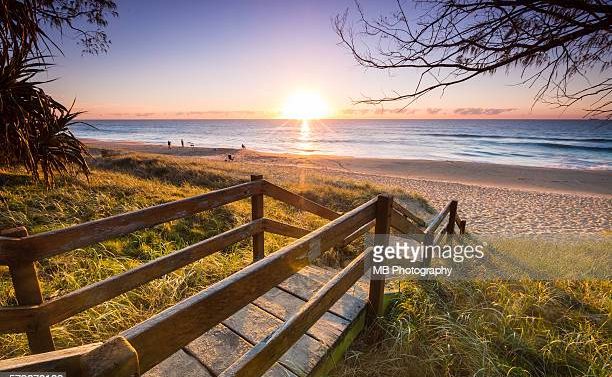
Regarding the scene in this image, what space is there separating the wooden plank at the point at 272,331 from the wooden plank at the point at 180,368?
18.9 inches

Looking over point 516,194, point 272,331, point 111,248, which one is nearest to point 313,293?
point 272,331

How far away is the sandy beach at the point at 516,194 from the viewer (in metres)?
10.9

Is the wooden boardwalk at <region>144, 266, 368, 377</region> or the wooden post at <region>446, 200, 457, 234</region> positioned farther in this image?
the wooden post at <region>446, 200, 457, 234</region>

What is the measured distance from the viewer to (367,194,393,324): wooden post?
9.65 ft

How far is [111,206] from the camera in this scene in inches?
243

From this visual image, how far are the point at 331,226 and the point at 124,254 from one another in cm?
377

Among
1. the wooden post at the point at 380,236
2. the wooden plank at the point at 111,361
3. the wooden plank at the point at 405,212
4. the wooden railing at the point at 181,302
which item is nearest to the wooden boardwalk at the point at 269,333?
the wooden post at the point at 380,236

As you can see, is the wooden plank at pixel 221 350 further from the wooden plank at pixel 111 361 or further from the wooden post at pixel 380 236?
the wooden plank at pixel 111 361

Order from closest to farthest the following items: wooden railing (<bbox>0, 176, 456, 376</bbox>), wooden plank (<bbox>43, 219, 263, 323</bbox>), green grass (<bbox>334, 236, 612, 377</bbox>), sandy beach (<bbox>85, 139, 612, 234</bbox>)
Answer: wooden railing (<bbox>0, 176, 456, 376</bbox>) < wooden plank (<bbox>43, 219, 263, 323</bbox>) < green grass (<bbox>334, 236, 612, 377</bbox>) < sandy beach (<bbox>85, 139, 612, 234</bbox>)

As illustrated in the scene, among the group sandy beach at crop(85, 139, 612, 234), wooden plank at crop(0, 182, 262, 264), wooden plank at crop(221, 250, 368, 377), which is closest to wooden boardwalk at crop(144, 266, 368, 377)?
wooden plank at crop(221, 250, 368, 377)

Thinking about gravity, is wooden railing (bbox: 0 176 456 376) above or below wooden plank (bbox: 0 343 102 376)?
below

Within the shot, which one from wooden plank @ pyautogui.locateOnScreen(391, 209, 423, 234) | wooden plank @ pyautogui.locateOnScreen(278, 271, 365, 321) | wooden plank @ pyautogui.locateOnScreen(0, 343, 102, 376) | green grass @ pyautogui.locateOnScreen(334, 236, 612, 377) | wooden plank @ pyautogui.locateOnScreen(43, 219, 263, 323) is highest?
wooden plank @ pyautogui.locateOnScreen(0, 343, 102, 376)

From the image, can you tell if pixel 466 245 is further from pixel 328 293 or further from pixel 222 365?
pixel 222 365

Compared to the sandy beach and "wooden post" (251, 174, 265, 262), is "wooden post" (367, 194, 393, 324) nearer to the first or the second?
"wooden post" (251, 174, 265, 262)
